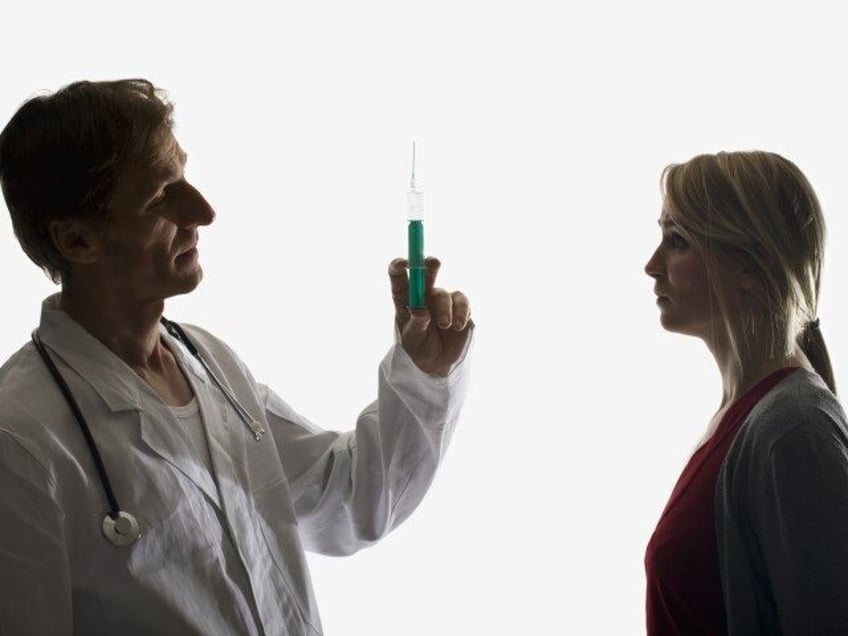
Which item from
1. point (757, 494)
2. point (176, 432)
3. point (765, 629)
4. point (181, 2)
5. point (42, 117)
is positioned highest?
point (181, 2)

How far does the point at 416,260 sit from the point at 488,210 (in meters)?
0.58

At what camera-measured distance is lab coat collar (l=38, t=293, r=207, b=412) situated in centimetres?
141

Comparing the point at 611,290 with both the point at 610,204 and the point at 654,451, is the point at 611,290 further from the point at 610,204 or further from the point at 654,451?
the point at 654,451

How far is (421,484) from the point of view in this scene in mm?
1678

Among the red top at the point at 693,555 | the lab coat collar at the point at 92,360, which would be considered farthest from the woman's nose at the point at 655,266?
the lab coat collar at the point at 92,360

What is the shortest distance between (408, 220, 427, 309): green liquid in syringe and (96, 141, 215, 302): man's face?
0.89 ft

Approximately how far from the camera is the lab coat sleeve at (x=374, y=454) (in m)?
1.62

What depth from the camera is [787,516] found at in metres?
1.32

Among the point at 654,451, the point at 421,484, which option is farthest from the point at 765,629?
the point at 654,451

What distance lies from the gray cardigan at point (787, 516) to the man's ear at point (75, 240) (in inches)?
32.0

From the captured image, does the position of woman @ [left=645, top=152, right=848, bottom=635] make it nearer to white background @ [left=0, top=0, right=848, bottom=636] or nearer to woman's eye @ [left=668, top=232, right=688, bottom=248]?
woman's eye @ [left=668, top=232, right=688, bottom=248]

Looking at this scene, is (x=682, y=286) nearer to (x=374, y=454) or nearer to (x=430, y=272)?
(x=430, y=272)

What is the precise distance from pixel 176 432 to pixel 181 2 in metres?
0.97

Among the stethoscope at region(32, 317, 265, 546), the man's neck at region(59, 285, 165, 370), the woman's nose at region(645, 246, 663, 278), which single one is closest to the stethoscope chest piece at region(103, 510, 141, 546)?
the stethoscope at region(32, 317, 265, 546)
